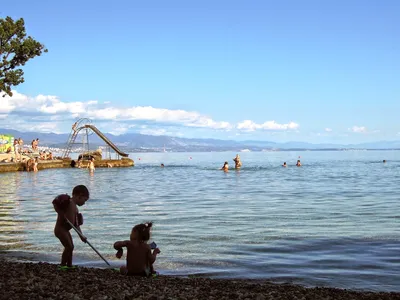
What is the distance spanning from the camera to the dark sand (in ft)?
26.8

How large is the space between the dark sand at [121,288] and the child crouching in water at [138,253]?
0.28 m

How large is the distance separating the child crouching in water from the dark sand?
0.28 m

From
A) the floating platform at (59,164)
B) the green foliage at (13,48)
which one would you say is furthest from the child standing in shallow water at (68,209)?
the floating platform at (59,164)

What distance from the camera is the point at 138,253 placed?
10453 mm

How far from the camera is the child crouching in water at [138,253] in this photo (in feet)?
Answer: 33.7

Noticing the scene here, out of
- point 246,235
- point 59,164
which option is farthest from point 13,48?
point 59,164

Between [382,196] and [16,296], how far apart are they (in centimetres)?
3259

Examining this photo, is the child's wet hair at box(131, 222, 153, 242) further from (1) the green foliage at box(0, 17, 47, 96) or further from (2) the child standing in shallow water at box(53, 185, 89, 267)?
(1) the green foliage at box(0, 17, 47, 96)

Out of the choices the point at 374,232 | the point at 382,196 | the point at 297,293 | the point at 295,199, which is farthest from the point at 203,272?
the point at 382,196

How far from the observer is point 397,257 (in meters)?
14.2

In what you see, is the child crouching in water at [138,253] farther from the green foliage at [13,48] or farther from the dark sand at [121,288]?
the green foliage at [13,48]

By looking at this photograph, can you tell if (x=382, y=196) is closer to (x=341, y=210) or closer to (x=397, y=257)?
Answer: (x=341, y=210)

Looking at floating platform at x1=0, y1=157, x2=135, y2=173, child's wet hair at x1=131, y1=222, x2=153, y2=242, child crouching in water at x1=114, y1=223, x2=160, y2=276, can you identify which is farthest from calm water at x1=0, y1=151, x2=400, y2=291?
floating platform at x1=0, y1=157, x2=135, y2=173

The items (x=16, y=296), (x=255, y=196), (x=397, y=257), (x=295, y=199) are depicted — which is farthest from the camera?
(x=255, y=196)
